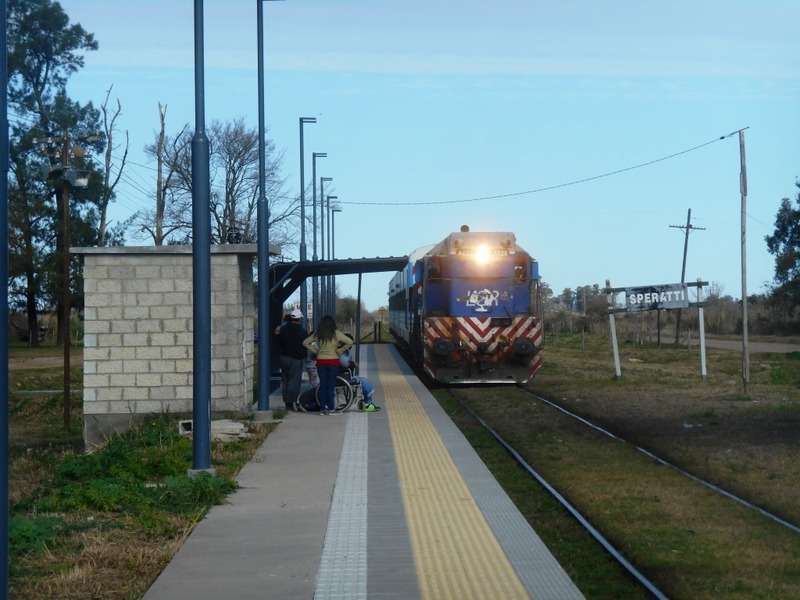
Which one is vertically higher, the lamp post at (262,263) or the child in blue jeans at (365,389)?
the lamp post at (262,263)

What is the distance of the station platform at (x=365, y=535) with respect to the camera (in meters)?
7.38

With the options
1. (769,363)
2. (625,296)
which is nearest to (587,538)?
(625,296)

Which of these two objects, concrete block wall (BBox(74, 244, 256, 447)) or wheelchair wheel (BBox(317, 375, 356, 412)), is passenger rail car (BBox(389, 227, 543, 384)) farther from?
concrete block wall (BBox(74, 244, 256, 447))

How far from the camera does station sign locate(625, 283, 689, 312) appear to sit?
27359mm

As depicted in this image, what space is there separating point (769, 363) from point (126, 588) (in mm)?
36182

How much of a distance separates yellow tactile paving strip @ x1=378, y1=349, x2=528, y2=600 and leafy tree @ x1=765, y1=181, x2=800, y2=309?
4915cm

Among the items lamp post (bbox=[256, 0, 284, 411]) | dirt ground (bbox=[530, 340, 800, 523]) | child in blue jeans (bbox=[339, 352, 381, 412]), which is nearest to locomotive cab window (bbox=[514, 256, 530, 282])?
dirt ground (bbox=[530, 340, 800, 523])

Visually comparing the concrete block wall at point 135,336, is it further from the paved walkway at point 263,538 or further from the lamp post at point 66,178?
the lamp post at point 66,178

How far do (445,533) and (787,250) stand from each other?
186 ft

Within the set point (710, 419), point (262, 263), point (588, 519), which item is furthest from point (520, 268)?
point (588, 519)

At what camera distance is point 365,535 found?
898 cm

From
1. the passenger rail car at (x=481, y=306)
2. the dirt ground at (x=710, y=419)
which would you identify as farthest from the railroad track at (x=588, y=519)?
the passenger rail car at (x=481, y=306)

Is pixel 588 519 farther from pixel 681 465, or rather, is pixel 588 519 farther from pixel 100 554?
pixel 100 554

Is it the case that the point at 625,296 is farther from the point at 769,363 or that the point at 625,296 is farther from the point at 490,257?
the point at 769,363
